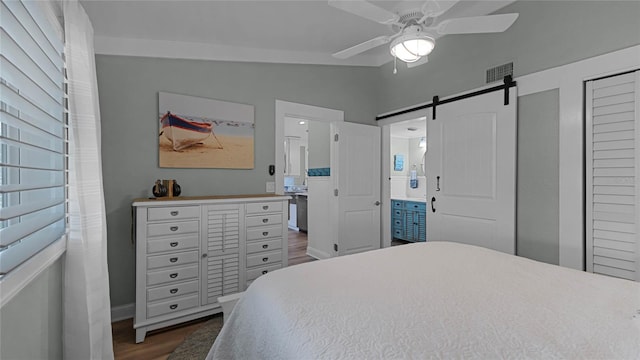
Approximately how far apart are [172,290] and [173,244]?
358 millimetres

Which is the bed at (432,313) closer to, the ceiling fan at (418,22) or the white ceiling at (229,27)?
the ceiling fan at (418,22)

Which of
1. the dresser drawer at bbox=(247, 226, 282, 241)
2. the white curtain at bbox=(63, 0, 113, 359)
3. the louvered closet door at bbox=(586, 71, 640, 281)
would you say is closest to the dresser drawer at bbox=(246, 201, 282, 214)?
the dresser drawer at bbox=(247, 226, 282, 241)

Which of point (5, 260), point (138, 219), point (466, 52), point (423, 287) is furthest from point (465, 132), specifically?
point (5, 260)

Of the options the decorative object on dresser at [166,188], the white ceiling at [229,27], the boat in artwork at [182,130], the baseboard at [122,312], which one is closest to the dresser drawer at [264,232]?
the decorative object on dresser at [166,188]

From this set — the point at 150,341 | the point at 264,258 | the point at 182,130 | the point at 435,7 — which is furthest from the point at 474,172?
the point at 150,341

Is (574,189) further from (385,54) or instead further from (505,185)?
(385,54)

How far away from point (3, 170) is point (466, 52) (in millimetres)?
3395

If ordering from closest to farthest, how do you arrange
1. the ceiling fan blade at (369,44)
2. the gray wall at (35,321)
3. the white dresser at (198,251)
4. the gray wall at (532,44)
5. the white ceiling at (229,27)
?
1. the gray wall at (35,321)
2. the ceiling fan blade at (369,44)
3. the gray wall at (532,44)
4. the white dresser at (198,251)
5. the white ceiling at (229,27)

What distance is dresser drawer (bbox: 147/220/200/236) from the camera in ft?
7.18

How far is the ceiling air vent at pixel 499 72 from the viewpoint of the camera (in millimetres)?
2549

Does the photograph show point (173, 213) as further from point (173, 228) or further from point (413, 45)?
point (413, 45)

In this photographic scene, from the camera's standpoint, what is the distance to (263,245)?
2.68 m

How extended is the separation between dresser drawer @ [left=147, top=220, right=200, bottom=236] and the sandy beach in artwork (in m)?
0.65

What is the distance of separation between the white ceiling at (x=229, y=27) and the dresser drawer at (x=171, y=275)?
6.13ft
